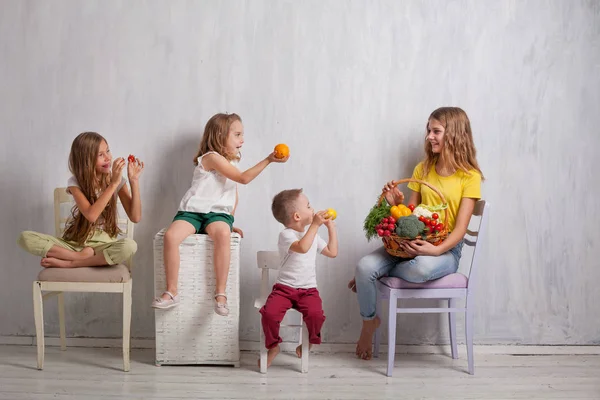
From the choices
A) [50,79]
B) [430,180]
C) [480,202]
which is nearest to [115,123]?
[50,79]

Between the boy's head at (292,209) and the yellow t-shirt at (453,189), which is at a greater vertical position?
the yellow t-shirt at (453,189)

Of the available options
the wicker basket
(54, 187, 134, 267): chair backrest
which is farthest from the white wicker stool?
the wicker basket

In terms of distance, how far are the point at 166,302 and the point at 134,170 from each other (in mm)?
653

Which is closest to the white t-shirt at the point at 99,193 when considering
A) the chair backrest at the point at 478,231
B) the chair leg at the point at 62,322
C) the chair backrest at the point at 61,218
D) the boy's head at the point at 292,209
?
the chair backrest at the point at 61,218

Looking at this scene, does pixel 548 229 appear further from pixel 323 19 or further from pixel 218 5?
pixel 218 5

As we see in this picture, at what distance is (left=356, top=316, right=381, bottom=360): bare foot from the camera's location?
3.17 metres

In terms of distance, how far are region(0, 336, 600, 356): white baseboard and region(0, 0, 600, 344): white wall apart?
0.06 m

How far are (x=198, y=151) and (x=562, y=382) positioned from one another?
1975 mm

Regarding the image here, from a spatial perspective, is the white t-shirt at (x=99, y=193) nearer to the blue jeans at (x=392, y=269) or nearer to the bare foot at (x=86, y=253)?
the bare foot at (x=86, y=253)

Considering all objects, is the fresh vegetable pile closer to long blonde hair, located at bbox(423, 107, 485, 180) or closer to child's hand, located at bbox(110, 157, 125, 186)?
long blonde hair, located at bbox(423, 107, 485, 180)

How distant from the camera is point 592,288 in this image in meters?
3.43

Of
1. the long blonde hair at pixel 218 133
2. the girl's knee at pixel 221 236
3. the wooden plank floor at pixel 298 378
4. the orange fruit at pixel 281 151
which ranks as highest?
the long blonde hair at pixel 218 133

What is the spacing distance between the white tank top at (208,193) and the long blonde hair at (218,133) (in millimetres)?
57

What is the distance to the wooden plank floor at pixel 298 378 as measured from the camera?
2.71 meters
